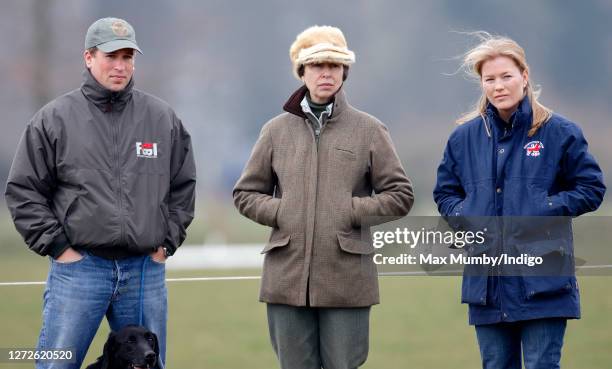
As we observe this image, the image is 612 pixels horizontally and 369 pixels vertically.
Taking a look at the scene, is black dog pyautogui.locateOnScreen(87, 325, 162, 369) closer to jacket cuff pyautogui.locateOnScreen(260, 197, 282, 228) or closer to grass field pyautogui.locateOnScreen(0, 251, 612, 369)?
jacket cuff pyautogui.locateOnScreen(260, 197, 282, 228)

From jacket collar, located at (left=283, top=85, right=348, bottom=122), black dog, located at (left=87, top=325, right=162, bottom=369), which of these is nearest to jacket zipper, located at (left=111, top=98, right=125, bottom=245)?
black dog, located at (left=87, top=325, right=162, bottom=369)

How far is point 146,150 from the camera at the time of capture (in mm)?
3588

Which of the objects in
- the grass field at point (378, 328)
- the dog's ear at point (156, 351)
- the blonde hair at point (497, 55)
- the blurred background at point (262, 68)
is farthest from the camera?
the blurred background at point (262, 68)

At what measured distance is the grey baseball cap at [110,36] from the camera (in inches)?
140

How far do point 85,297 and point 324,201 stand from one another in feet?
2.93

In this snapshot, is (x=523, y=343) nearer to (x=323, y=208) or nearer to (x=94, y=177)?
(x=323, y=208)

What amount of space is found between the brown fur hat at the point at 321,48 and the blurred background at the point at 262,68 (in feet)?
26.9

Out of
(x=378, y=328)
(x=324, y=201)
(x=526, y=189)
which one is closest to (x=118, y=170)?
(x=324, y=201)

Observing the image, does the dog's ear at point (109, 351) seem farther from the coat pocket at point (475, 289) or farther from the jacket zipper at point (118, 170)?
the coat pocket at point (475, 289)

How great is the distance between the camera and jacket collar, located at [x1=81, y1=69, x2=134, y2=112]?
3561mm

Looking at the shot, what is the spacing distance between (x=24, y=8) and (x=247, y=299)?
12.5 m

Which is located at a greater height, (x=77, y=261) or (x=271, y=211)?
(x=271, y=211)

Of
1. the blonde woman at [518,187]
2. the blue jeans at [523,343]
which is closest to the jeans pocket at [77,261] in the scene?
the blonde woman at [518,187]

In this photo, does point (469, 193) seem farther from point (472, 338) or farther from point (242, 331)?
point (242, 331)
